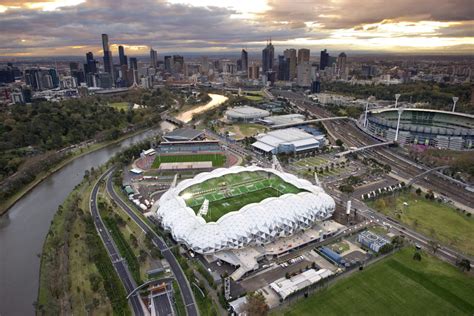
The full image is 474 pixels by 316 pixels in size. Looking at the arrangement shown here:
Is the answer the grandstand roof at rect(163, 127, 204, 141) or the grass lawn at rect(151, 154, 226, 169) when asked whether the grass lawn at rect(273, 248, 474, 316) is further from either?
the grandstand roof at rect(163, 127, 204, 141)

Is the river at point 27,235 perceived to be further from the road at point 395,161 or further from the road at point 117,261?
the road at point 395,161

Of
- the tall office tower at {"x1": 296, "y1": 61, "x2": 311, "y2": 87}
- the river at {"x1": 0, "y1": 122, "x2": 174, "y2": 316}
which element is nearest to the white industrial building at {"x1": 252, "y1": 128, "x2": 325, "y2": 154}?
the river at {"x1": 0, "y1": 122, "x2": 174, "y2": 316}

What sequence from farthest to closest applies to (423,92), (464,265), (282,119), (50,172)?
1. (423,92)
2. (282,119)
3. (50,172)
4. (464,265)

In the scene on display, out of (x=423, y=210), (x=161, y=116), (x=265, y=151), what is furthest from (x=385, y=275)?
(x=161, y=116)

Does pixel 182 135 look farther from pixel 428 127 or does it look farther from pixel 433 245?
pixel 428 127

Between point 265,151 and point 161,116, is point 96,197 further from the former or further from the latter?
point 161,116

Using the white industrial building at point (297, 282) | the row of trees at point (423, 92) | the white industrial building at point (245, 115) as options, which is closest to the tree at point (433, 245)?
the white industrial building at point (297, 282)

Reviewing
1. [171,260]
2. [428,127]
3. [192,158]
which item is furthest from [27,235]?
[428,127]
